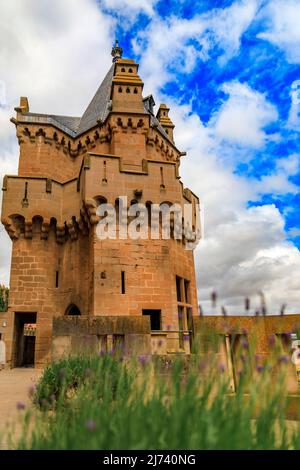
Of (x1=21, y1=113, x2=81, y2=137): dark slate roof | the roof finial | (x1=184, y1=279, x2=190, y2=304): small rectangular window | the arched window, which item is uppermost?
the roof finial

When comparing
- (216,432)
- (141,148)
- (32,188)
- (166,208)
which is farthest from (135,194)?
(216,432)

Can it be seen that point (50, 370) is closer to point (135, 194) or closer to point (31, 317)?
point (135, 194)

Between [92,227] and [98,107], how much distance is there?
978 cm

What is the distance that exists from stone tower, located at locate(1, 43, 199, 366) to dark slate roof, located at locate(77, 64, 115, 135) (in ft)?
0.64

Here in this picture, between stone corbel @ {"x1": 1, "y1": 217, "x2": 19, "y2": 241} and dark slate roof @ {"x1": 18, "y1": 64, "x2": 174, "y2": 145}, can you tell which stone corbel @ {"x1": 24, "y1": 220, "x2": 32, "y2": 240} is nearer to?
stone corbel @ {"x1": 1, "y1": 217, "x2": 19, "y2": 241}

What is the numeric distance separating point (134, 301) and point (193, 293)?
12.8 feet

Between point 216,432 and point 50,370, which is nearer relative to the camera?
point 216,432

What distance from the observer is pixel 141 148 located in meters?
14.8

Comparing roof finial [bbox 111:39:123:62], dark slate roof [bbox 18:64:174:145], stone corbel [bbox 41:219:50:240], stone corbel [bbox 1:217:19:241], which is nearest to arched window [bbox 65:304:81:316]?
stone corbel [bbox 41:219:50:240]

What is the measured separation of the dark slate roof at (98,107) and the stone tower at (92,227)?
194mm

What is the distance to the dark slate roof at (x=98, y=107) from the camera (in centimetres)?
1701

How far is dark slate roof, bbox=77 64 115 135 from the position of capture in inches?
670

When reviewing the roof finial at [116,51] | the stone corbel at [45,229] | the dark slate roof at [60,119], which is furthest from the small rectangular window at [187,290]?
the roof finial at [116,51]

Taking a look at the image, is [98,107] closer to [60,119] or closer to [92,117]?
[92,117]
